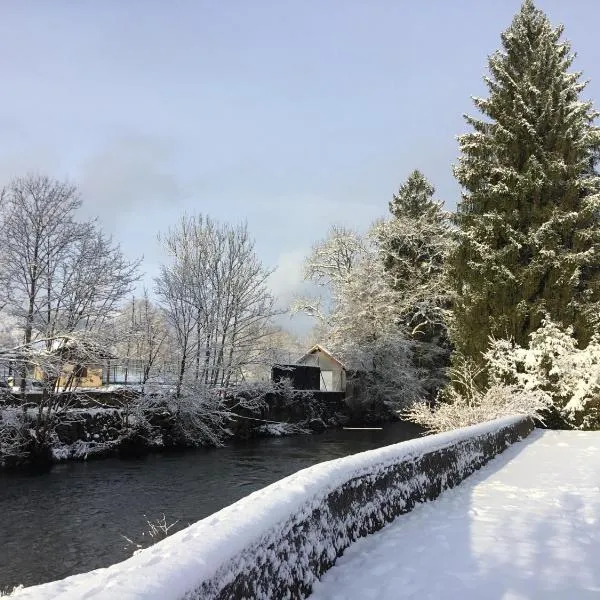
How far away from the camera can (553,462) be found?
447 inches

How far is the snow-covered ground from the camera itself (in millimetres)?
4562

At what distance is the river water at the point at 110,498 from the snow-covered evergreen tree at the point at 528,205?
787cm

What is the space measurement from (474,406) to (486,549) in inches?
489

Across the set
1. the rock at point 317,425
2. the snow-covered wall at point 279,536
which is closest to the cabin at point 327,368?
the rock at point 317,425

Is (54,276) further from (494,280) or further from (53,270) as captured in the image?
Result: (494,280)

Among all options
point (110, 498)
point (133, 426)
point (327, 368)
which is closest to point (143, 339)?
point (133, 426)

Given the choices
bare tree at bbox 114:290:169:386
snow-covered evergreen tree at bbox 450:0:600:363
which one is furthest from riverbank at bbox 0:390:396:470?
snow-covered evergreen tree at bbox 450:0:600:363

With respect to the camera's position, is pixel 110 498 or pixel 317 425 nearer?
pixel 110 498

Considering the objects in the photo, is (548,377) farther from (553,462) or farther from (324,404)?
(324,404)

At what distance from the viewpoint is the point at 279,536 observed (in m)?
4.04

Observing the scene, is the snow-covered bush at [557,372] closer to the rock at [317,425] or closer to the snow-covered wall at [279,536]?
→ the rock at [317,425]

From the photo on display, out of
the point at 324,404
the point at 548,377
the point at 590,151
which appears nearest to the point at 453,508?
the point at 548,377

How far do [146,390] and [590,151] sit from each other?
21.2 metres

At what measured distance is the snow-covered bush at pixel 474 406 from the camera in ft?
49.1
